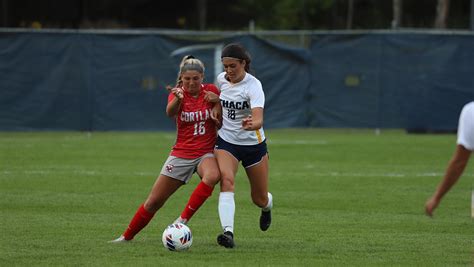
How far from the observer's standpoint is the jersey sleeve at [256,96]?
31.3 feet

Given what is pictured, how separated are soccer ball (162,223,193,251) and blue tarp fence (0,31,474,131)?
15.5 m

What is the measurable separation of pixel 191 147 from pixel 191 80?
0.68 meters

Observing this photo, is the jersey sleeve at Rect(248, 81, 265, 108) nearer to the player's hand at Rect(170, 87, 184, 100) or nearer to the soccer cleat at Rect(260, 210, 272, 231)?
the player's hand at Rect(170, 87, 184, 100)

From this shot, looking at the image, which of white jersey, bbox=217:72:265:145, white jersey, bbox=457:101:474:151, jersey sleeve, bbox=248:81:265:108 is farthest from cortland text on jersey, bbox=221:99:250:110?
white jersey, bbox=457:101:474:151

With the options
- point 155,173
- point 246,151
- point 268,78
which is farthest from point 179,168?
point 268,78

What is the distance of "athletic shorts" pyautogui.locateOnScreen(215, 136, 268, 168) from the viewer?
9.78m

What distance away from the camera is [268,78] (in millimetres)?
25578

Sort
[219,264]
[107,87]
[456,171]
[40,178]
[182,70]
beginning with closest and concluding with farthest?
1. [456,171]
2. [219,264]
3. [182,70]
4. [40,178]
5. [107,87]

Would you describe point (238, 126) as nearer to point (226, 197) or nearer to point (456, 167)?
point (226, 197)

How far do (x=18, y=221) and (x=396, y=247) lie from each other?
14.0 ft

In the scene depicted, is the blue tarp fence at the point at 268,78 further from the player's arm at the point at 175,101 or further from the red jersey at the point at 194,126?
the player's arm at the point at 175,101

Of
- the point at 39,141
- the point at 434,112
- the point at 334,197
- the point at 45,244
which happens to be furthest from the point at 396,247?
the point at 434,112

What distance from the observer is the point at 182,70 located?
9.43 metres

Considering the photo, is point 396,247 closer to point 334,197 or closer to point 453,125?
point 334,197
